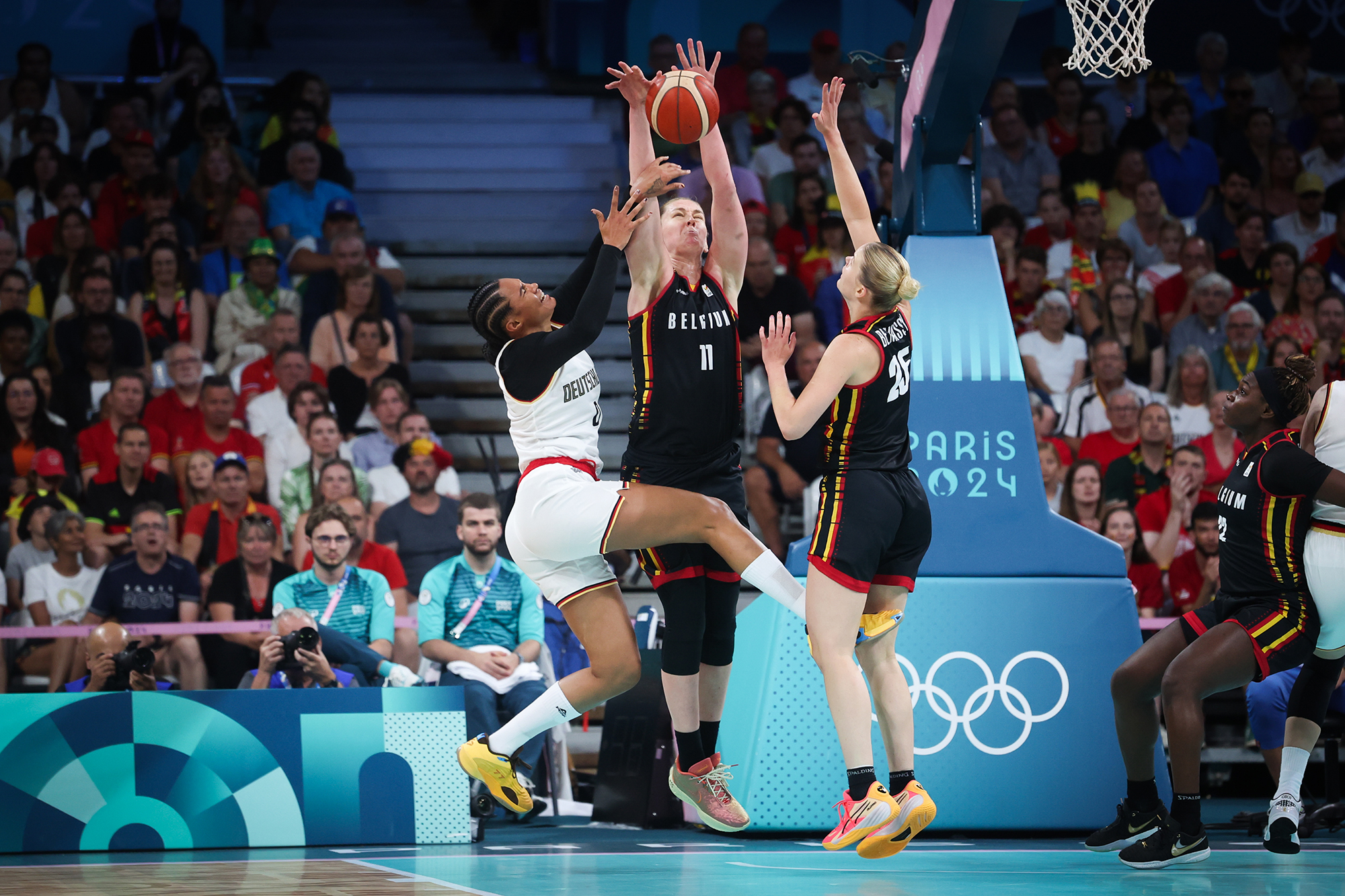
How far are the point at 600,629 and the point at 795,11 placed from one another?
39.8 feet

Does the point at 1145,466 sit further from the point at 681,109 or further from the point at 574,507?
the point at 574,507

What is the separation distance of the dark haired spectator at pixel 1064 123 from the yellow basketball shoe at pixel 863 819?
10.1m

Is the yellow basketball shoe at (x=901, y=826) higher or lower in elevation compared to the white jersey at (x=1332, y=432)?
lower

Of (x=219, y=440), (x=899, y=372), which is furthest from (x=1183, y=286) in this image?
(x=219, y=440)

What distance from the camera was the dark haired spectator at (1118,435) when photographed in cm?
1105

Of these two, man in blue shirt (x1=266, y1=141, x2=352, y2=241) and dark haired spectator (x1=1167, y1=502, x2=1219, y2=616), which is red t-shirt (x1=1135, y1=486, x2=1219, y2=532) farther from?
man in blue shirt (x1=266, y1=141, x2=352, y2=241)

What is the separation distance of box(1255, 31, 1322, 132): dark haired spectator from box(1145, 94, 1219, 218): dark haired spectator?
5.09ft

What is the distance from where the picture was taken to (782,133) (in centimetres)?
1403

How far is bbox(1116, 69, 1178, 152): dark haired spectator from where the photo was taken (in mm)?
14398

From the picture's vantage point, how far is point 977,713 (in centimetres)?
780

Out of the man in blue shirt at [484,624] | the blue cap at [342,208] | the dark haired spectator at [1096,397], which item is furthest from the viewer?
the blue cap at [342,208]

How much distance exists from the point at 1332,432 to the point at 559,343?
388cm

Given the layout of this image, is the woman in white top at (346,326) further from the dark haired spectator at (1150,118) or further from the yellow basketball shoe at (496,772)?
the dark haired spectator at (1150,118)

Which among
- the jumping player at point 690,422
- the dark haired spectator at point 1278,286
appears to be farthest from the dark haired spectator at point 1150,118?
the jumping player at point 690,422
